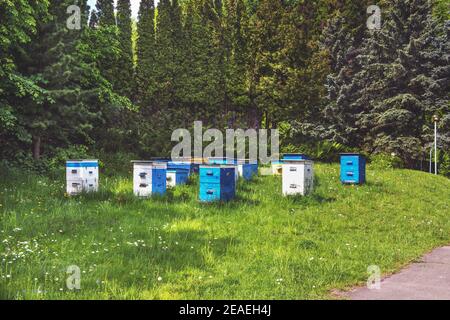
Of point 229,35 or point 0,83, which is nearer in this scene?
point 0,83

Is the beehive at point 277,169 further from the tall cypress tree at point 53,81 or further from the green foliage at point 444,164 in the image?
the green foliage at point 444,164

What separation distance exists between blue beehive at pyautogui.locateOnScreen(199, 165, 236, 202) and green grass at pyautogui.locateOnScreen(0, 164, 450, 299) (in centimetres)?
40

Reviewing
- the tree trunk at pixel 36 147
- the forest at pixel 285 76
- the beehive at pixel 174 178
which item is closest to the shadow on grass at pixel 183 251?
the beehive at pixel 174 178

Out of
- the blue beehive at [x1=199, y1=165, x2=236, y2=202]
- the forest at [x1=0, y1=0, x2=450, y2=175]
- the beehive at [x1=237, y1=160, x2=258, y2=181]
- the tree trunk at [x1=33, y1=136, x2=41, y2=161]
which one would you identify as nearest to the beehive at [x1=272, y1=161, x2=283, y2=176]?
the beehive at [x1=237, y1=160, x2=258, y2=181]

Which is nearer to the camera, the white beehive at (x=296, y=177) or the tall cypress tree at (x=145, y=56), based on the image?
the white beehive at (x=296, y=177)

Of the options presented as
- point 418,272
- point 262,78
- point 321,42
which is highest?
point 321,42

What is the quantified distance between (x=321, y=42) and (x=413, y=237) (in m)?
25.9

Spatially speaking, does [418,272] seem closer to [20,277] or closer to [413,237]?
[413,237]

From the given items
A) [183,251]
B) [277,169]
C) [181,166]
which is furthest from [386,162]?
[183,251]

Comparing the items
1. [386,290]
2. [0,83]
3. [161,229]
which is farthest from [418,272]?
[0,83]

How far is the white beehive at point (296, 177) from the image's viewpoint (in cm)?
1421

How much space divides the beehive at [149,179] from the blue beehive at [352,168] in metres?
7.66

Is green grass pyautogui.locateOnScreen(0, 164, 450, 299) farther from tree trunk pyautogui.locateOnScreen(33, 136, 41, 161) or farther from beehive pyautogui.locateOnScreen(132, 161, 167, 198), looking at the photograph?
tree trunk pyautogui.locateOnScreen(33, 136, 41, 161)

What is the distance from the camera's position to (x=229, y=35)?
36.6 metres
